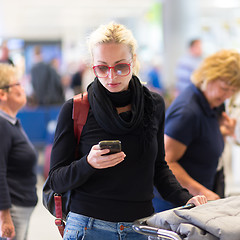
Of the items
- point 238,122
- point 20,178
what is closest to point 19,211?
point 20,178

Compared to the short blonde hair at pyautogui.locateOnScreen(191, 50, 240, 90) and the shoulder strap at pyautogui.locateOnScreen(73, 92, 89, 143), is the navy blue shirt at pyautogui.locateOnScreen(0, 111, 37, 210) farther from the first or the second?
the short blonde hair at pyautogui.locateOnScreen(191, 50, 240, 90)

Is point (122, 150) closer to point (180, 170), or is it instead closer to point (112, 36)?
point (112, 36)

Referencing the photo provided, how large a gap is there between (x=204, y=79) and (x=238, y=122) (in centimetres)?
67

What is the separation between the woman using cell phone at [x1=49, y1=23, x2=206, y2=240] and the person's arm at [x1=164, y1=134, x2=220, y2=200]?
69 centimetres

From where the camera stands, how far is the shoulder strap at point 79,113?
69.7 inches

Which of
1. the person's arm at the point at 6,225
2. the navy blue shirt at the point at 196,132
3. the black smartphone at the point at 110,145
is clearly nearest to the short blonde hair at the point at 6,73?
the person's arm at the point at 6,225

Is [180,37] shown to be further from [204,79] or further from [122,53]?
[122,53]

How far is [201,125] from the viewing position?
258cm

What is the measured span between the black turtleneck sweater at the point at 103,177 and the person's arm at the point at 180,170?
0.69m

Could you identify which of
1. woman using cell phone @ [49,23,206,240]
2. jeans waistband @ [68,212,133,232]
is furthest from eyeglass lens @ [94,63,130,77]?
jeans waistband @ [68,212,133,232]

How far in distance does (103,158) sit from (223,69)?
4.16ft

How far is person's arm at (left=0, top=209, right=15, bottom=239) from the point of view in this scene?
7.93ft

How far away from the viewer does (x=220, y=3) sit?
27.9 ft

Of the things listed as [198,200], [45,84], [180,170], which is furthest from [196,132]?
[45,84]
